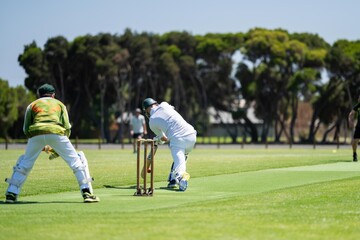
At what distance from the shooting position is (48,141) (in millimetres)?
13148

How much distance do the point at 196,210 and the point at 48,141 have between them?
283cm

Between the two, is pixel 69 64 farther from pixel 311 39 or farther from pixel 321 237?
pixel 321 237

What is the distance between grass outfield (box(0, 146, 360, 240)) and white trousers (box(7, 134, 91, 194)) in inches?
15.2

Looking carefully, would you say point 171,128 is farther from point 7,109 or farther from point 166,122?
point 7,109

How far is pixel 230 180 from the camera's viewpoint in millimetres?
18969

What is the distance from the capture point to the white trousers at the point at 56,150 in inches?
519

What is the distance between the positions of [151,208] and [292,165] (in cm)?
1389

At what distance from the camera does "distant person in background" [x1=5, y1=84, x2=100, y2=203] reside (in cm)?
1316

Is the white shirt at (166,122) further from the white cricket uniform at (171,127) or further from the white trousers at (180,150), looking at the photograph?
the white trousers at (180,150)

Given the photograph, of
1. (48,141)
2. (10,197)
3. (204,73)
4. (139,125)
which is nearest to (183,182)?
(48,141)

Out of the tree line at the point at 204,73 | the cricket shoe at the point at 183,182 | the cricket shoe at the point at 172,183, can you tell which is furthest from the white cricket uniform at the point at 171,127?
the tree line at the point at 204,73

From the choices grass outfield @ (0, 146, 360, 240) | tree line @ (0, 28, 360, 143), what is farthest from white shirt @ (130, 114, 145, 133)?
tree line @ (0, 28, 360, 143)

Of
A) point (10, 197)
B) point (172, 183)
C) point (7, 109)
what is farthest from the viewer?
point (7, 109)

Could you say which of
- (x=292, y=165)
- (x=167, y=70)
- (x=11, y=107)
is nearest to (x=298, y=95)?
(x=167, y=70)
